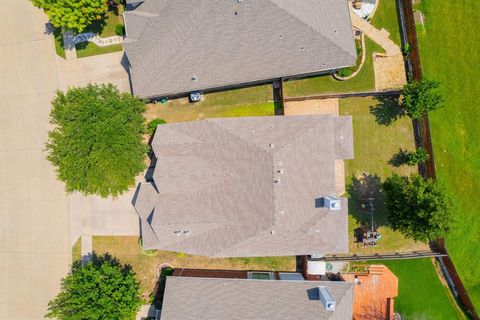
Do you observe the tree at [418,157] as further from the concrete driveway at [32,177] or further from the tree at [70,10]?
the tree at [70,10]

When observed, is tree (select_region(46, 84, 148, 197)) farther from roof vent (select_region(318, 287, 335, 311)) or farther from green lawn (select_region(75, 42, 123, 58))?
roof vent (select_region(318, 287, 335, 311))

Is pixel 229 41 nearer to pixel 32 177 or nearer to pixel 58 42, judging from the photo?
pixel 58 42

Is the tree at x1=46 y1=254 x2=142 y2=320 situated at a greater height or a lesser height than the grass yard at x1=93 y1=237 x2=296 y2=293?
lesser

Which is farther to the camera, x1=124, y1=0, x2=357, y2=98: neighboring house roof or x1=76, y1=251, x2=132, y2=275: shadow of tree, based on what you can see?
x1=76, y1=251, x2=132, y2=275: shadow of tree

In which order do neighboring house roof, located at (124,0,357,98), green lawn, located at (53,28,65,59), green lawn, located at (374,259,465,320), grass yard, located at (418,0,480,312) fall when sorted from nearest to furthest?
1. neighboring house roof, located at (124,0,357,98)
2. grass yard, located at (418,0,480,312)
3. green lawn, located at (374,259,465,320)
4. green lawn, located at (53,28,65,59)

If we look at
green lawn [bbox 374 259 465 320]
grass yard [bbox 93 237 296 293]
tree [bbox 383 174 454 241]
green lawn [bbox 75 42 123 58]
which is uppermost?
green lawn [bbox 75 42 123 58]

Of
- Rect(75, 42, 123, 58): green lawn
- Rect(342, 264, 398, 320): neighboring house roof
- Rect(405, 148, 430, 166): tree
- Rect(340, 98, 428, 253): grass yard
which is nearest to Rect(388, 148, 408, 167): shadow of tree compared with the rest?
Rect(340, 98, 428, 253): grass yard

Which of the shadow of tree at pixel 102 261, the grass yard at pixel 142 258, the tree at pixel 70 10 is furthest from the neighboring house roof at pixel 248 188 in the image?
the tree at pixel 70 10
